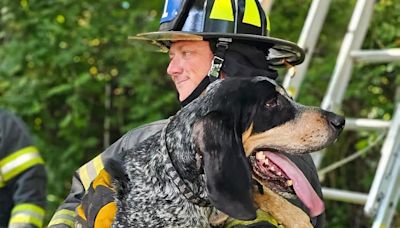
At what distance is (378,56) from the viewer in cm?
468

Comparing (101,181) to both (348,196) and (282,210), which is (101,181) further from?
(348,196)

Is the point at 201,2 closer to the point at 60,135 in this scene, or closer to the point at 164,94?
the point at 164,94

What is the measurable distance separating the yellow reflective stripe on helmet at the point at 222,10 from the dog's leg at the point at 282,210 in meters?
0.69

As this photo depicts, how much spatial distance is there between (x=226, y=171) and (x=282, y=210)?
0.34m

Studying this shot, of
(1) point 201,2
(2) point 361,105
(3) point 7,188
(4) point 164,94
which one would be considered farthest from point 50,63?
(1) point 201,2

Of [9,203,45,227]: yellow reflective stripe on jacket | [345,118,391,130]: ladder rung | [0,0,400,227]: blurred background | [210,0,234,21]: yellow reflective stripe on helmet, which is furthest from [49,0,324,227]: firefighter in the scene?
[0,0,400,227]: blurred background

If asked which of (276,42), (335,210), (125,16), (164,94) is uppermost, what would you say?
(276,42)

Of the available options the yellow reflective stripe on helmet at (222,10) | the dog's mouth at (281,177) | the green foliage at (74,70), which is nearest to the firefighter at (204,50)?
the yellow reflective stripe on helmet at (222,10)

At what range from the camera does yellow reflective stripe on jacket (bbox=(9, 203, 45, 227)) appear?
409 centimetres

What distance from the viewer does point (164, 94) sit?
700 centimetres

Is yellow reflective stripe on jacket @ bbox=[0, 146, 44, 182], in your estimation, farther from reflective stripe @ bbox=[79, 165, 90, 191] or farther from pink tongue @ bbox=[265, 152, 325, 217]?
pink tongue @ bbox=[265, 152, 325, 217]

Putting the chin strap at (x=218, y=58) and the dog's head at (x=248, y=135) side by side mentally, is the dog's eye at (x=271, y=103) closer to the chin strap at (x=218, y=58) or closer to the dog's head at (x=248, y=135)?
the dog's head at (x=248, y=135)

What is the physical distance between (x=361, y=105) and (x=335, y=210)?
881 mm

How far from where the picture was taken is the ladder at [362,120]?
4.38 m
